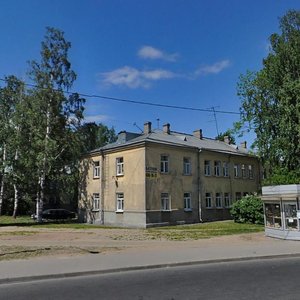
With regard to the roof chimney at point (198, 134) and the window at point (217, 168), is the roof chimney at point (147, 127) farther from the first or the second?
the roof chimney at point (198, 134)

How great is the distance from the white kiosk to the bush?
931 cm

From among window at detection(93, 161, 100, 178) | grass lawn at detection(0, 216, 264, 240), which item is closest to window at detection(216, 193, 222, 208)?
grass lawn at detection(0, 216, 264, 240)

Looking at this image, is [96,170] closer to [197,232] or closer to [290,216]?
[197,232]

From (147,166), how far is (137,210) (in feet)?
11.4

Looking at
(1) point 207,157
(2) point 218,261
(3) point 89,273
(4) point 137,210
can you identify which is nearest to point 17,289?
(3) point 89,273

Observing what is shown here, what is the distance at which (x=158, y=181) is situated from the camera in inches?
1232

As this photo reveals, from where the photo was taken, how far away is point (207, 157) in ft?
119

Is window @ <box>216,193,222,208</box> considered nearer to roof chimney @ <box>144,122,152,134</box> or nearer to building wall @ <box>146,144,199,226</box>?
building wall @ <box>146,144,199,226</box>

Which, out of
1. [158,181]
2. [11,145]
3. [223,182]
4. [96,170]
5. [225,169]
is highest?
[11,145]

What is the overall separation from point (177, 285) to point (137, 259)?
3.87 meters

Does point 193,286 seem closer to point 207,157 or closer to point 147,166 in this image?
point 147,166

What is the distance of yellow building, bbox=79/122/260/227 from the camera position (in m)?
30.7

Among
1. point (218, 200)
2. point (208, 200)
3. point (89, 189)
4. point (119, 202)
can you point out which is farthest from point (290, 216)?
point (89, 189)

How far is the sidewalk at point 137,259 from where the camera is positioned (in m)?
10.1
